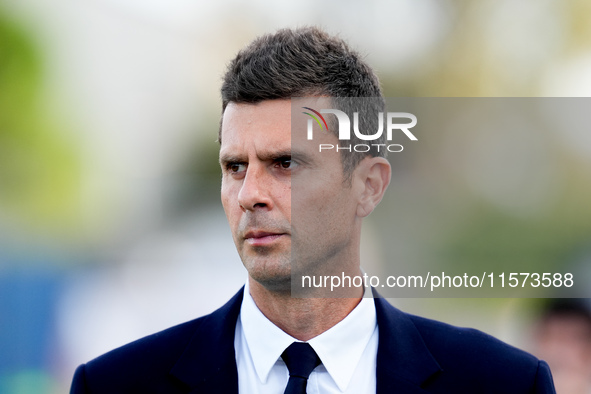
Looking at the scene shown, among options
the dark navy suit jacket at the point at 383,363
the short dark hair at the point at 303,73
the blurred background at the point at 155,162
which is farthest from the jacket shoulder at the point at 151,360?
the blurred background at the point at 155,162

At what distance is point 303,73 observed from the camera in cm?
304

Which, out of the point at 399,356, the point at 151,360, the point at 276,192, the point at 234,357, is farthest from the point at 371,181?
the point at 151,360

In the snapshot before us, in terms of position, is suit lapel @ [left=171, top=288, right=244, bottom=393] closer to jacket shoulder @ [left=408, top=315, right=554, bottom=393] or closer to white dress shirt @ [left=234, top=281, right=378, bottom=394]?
white dress shirt @ [left=234, top=281, right=378, bottom=394]

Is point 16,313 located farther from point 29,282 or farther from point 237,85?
point 237,85

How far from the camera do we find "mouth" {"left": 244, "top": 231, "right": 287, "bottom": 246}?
292 cm

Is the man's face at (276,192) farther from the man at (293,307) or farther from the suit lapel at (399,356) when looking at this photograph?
the suit lapel at (399,356)

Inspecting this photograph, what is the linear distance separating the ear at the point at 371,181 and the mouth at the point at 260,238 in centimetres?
59

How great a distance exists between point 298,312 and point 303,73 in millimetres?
1172

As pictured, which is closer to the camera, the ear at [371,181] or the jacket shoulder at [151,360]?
the jacket shoulder at [151,360]

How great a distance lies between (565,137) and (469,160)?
1.03 meters

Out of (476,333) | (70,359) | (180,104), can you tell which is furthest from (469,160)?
(70,359)

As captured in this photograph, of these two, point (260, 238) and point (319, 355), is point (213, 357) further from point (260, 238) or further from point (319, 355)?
point (260, 238)

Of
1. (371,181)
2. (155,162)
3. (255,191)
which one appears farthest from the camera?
(155,162)

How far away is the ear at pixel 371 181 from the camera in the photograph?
3346mm
